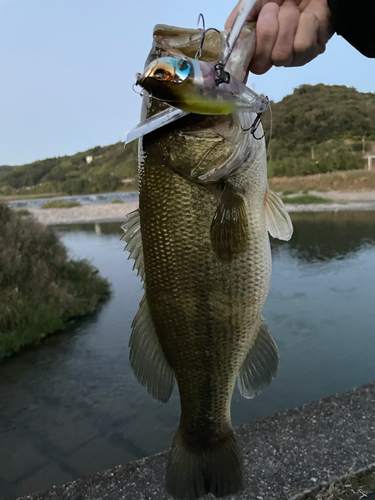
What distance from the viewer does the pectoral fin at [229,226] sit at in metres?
1.17

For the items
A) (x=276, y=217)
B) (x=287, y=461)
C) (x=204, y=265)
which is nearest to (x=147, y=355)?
(x=204, y=265)

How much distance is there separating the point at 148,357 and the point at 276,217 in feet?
2.24

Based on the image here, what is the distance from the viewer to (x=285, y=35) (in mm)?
1176

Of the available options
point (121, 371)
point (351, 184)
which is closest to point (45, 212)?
point (351, 184)

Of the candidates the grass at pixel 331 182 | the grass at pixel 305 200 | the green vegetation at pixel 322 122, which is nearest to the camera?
the grass at pixel 305 200

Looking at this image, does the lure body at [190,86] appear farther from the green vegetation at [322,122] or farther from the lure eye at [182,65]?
the green vegetation at [322,122]

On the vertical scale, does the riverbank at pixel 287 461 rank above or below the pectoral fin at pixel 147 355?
below

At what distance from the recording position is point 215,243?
119 centimetres

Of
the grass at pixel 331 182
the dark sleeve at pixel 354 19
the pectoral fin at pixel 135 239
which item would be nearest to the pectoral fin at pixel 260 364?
the pectoral fin at pixel 135 239

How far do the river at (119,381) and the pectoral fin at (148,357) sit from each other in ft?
7.89

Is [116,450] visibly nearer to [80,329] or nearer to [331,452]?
[331,452]

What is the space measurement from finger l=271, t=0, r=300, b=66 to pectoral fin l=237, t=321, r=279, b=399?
0.92 metres

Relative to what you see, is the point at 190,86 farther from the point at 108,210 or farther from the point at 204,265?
the point at 108,210

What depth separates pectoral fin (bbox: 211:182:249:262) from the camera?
45.9 inches
